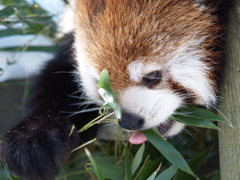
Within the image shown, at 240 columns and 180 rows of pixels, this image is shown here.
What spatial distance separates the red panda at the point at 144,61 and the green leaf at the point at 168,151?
49mm

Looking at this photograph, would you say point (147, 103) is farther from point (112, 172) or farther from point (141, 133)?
point (112, 172)

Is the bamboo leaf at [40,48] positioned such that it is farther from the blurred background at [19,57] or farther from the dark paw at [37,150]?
the dark paw at [37,150]

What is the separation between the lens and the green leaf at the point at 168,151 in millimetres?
1265

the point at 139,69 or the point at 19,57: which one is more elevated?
the point at 139,69

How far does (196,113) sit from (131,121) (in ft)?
0.96

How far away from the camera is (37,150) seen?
4.85ft

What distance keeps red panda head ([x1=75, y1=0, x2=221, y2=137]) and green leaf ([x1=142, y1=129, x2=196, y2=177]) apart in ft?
0.16

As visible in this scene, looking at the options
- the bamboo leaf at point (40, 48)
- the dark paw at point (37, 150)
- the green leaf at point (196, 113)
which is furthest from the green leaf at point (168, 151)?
the bamboo leaf at point (40, 48)

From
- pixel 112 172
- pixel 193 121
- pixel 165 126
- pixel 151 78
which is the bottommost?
pixel 112 172

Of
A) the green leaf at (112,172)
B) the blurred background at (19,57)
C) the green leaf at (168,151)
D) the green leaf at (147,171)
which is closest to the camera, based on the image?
the green leaf at (168,151)

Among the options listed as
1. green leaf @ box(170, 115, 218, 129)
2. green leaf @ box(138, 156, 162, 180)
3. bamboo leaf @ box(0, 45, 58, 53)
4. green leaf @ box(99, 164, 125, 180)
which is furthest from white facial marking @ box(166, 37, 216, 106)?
bamboo leaf @ box(0, 45, 58, 53)

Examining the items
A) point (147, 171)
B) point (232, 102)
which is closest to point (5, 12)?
point (147, 171)

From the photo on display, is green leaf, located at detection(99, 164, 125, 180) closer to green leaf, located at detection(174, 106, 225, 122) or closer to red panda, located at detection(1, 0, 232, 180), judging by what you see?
red panda, located at detection(1, 0, 232, 180)

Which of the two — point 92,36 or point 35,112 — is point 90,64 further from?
point 35,112
